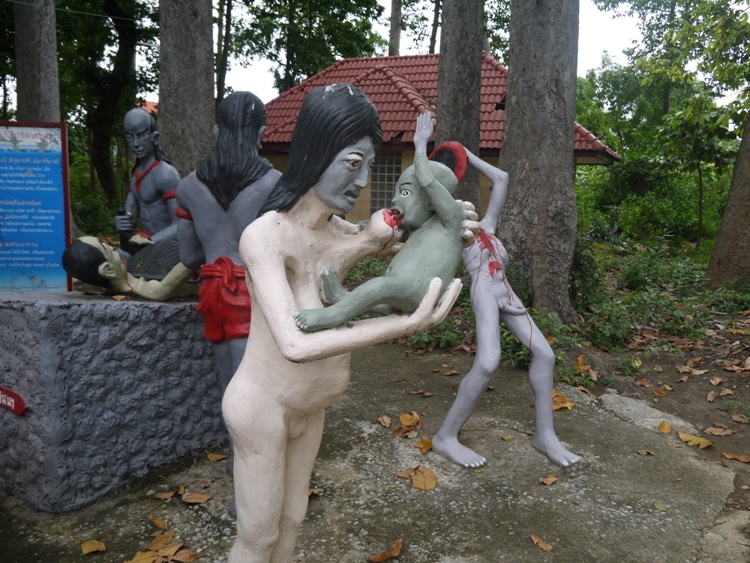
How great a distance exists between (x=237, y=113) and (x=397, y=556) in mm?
2235

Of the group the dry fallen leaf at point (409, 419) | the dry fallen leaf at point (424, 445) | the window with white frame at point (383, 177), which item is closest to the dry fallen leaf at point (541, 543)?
the dry fallen leaf at point (424, 445)

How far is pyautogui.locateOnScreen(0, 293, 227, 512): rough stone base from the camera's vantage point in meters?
2.97

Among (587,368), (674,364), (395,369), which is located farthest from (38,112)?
(674,364)

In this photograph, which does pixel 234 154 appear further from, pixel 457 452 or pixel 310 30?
pixel 310 30

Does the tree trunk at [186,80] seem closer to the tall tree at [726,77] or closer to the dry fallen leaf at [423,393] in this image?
the dry fallen leaf at [423,393]

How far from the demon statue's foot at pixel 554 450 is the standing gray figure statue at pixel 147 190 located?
2779 mm

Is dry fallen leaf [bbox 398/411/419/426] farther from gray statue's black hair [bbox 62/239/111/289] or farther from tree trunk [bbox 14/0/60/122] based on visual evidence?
tree trunk [bbox 14/0/60/122]

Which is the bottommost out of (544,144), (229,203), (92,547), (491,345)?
(92,547)

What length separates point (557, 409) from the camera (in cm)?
454

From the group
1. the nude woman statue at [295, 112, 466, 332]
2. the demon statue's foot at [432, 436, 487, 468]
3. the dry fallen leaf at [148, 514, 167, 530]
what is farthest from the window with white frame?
the nude woman statue at [295, 112, 466, 332]

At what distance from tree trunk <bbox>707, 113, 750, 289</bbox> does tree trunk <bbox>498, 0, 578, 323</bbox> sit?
3015 millimetres

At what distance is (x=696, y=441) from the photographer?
161 inches

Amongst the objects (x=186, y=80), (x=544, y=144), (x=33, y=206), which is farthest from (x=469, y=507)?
(x=186, y=80)

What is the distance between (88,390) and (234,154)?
143 cm
